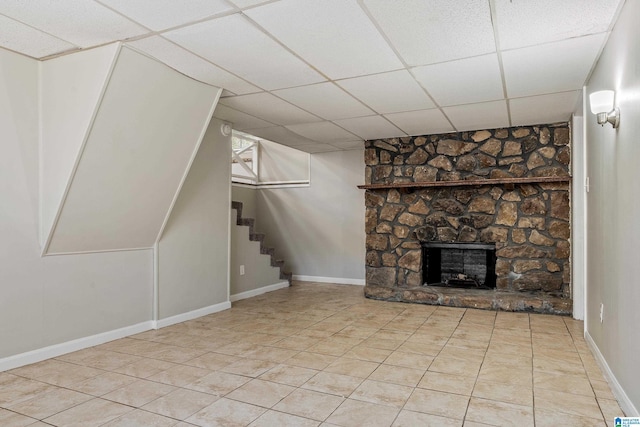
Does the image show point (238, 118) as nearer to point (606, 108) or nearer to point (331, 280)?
point (331, 280)

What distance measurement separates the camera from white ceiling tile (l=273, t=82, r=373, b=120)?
3488 mm

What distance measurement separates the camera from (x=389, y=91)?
11.6ft

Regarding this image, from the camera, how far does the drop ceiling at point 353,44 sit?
2180 mm

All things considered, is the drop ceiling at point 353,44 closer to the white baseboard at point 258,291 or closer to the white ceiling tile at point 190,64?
the white ceiling tile at point 190,64

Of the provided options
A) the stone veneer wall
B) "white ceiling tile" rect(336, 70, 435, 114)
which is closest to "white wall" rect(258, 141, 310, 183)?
the stone veneer wall

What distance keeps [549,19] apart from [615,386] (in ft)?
6.99

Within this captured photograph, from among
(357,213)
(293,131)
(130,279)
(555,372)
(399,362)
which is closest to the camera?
(555,372)

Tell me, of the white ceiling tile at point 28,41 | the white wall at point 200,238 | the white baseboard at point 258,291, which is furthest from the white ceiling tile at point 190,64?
the white baseboard at point 258,291

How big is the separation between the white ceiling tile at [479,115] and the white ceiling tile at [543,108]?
10 centimetres

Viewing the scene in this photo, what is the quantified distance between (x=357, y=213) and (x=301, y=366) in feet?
12.4

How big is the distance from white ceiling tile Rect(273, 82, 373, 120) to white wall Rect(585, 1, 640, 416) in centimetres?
191

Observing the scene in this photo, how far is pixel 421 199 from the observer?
5.33m

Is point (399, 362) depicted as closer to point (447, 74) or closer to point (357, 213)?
point (447, 74)

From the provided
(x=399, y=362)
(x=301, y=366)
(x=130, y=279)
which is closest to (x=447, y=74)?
(x=399, y=362)
